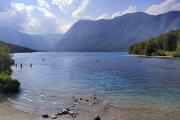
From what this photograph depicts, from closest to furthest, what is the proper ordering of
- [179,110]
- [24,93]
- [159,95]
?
[179,110] < [159,95] < [24,93]

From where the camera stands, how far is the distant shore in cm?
3672

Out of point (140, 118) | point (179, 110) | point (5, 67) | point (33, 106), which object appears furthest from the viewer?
point (5, 67)

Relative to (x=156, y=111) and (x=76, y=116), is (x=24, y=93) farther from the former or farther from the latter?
(x=156, y=111)

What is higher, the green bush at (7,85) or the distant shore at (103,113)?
the green bush at (7,85)

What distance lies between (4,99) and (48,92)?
11.7m

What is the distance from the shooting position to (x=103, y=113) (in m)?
40.8

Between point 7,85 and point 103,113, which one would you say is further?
point 7,85

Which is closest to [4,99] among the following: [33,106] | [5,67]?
[33,106]

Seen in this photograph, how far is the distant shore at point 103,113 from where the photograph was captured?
36719 millimetres

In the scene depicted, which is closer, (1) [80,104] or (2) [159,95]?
(1) [80,104]

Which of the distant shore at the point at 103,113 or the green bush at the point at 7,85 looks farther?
the green bush at the point at 7,85

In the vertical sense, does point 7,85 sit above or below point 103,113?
above

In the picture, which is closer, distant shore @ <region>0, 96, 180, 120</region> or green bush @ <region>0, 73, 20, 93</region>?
distant shore @ <region>0, 96, 180, 120</region>

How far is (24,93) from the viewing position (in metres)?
58.8
